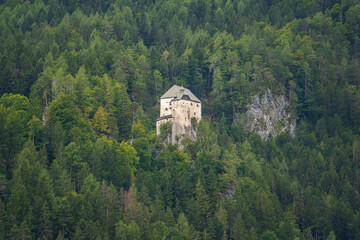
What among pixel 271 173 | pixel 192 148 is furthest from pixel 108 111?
pixel 271 173

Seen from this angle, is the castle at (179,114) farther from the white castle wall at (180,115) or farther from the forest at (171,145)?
the forest at (171,145)

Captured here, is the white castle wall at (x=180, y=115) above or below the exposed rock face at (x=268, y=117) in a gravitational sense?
below

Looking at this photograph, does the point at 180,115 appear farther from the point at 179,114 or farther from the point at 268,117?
the point at 268,117

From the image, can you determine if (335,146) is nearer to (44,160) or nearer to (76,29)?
(44,160)

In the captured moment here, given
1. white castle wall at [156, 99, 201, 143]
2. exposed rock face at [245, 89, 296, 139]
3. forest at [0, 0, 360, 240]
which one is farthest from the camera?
exposed rock face at [245, 89, 296, 139]

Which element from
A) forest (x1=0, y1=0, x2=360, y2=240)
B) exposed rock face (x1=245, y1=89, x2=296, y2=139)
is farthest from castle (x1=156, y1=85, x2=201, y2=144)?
exposed rock face (x1=245, y1=89, x2=296, y2=139)

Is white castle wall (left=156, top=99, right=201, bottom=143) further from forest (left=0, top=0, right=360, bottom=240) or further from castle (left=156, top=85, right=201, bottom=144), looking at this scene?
forest (left=0, top=0, right=360, bottom=240)

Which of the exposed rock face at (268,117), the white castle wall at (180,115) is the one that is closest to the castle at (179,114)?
the white castle wall at (180,115)
